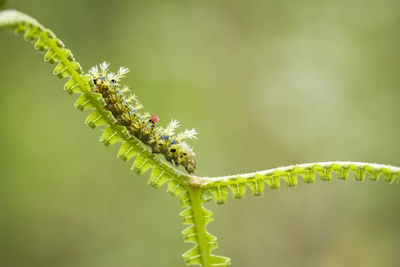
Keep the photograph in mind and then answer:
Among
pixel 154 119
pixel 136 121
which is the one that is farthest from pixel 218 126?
pixel 136 121

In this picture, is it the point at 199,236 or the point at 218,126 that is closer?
the point at 199,236

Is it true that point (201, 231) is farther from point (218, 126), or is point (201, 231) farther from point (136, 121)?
point (218, 126)

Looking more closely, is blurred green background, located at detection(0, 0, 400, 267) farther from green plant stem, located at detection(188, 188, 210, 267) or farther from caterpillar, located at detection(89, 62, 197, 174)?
green plant stem, located at detection(188, 188, 210, 267)

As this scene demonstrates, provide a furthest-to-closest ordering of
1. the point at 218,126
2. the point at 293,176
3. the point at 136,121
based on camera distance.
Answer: the point at 218,126, the point at 136,121, the point at 293,176

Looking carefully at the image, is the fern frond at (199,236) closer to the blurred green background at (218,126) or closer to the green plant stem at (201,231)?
the green plant stem at (201,231)

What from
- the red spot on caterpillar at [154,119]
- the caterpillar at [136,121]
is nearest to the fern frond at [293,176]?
the caterpillar at [136,121]

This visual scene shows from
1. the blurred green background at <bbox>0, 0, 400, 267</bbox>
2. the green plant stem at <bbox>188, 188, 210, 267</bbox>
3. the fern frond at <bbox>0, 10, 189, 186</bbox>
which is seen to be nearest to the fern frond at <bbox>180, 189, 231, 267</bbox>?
the green plant stem at <bbox>188, 188, 210, 267</bbox>

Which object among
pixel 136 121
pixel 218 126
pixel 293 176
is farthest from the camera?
pixel 218 126

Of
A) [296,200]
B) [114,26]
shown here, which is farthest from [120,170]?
[296,200]
